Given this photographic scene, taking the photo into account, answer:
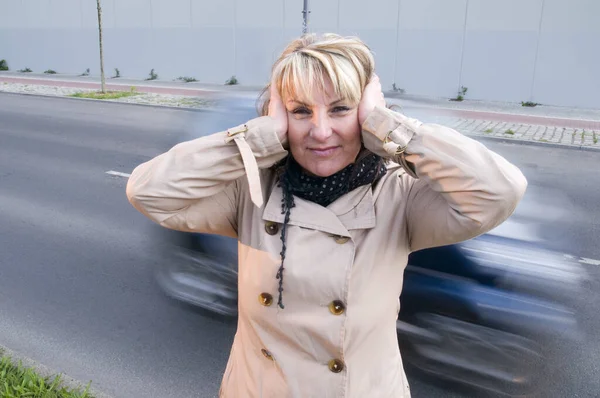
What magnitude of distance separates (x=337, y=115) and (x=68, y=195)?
7.08m

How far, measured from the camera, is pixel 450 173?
160 centimetres

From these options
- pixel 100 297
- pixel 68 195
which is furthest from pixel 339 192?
pixel 68 195

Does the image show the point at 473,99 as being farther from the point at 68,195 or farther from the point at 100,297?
the point at 100,297

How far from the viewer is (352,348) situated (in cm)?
175

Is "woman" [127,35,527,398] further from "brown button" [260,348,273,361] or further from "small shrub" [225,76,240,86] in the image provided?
"small shrub" [225,76,240,86]

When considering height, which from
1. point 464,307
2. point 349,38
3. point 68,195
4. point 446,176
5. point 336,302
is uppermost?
point 349,38

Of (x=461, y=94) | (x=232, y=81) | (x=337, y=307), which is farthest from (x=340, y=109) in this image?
(x=232, y=81)

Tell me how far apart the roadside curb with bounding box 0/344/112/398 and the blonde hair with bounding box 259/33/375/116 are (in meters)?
2.66

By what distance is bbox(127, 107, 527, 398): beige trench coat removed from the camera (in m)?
1.67

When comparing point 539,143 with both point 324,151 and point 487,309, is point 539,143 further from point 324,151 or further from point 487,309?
point 324,151

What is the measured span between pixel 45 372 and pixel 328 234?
9.32ft

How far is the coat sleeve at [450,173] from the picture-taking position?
1.59 m

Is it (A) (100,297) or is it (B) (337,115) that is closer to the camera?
(B) (337,115)

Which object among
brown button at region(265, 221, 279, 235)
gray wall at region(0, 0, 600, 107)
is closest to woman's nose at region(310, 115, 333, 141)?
brown button at region(265, 221, 279, 235)
